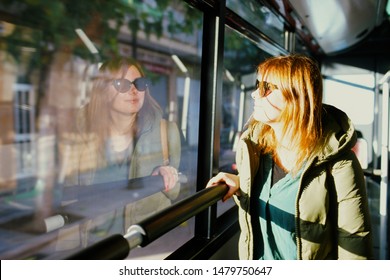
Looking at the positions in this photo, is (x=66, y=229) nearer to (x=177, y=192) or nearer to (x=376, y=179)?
(x=177, y=192)

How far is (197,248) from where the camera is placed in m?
1.95

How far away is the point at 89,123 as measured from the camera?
173cm

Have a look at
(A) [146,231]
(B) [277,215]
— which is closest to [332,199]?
(B) [277,215]

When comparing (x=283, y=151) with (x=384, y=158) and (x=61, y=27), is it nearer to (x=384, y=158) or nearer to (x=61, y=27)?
(x=61, y=27)

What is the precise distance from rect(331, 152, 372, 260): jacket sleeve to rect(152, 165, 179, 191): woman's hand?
3.51 ft

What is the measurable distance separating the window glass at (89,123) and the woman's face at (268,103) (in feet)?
2.20

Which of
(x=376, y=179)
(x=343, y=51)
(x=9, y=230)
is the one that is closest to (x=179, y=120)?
(x=9, y=230)

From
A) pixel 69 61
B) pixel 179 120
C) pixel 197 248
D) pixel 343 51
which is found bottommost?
pixel 197 248

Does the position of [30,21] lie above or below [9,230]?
above

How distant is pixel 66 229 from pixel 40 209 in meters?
0.16

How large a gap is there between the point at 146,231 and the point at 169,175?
121 centimetres

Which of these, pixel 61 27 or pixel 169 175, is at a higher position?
pixel 61 27

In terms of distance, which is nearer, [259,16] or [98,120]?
[98,120]

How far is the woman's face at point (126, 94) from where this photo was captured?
5.96 ft
